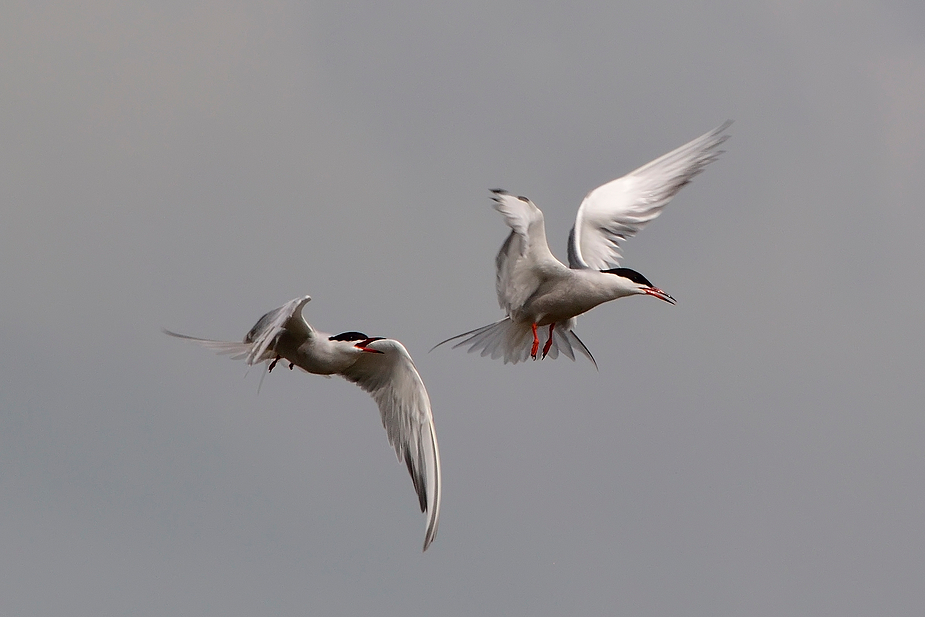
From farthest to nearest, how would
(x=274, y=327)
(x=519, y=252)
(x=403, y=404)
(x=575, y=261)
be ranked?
(x=575, y=261) → (x=403, y=404) → (x=519, y=252) → (x=274, y=327)

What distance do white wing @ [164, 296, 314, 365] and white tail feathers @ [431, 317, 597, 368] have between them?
1849 millimetres

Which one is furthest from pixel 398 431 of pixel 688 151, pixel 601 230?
pixel 688 151

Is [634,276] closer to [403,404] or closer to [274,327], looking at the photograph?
[403,404]

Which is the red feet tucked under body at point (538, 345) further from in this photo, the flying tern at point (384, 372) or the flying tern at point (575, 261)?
the flying tern at point (384, 372)

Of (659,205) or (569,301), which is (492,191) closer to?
(569,301)

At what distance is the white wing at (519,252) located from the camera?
37.2 ft

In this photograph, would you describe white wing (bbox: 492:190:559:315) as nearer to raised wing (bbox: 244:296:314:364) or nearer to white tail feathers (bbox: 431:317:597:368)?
white tail feathers (bbox: 431:317:597:368)

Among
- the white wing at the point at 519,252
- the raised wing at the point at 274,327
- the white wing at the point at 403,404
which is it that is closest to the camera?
the raised wing at the point at 274,327

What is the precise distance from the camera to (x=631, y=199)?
48.0 feet

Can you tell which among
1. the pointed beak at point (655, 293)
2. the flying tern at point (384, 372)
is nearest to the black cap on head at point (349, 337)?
the flying tern at point (384, 372)

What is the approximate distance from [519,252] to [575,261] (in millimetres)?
1678

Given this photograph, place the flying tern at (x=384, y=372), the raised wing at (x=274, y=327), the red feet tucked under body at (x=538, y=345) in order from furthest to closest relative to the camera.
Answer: the red feet tucked under body at (x=538, y=345), the flying tern at (x=384, y=372), the raised wing at (x=274, y=327)

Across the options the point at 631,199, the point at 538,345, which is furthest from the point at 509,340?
the point at 631,199

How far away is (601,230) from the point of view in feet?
47.3
